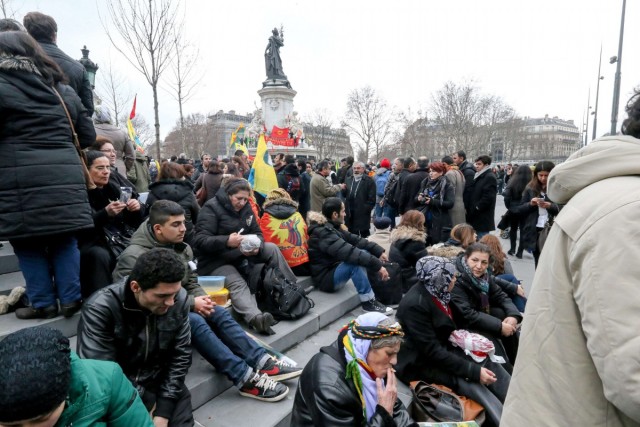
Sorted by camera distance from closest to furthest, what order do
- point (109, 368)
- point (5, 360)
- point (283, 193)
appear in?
point (5, 360)
point (109, 368)
point (283, 193)

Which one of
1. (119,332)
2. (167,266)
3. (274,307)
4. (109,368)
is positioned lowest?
(274,307)

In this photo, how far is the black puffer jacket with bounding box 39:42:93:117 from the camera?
339 cm

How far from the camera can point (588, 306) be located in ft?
2.77

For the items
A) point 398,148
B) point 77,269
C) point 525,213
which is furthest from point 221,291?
point 398,148

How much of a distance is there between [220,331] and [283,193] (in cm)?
240

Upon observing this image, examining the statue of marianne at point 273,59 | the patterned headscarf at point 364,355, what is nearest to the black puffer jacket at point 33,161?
the patterned headscarf at point 364,355

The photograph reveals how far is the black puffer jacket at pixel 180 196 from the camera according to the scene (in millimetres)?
4070

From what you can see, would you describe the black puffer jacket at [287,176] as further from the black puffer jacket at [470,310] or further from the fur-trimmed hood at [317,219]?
the black puffer jacket at [470,310]

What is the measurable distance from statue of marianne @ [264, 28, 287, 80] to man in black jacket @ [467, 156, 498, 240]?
24.1 m

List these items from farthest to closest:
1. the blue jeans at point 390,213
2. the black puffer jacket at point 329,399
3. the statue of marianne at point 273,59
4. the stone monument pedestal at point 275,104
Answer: the statue of marianne at point 273,59 → the stone monument pedestal at point 275,104 → the blue jeans at point 390,213 → the black puffer jacket at point 329,399

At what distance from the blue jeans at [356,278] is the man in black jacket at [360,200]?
118 inches

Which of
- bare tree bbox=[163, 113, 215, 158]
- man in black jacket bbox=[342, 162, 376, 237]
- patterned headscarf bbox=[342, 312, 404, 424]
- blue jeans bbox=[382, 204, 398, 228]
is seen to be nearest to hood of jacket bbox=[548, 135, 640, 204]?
patterned headscarf bbox=[342, 312, 404, 424]

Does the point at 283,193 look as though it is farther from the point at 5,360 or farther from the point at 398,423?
the point at 5,360

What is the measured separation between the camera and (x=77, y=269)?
9.39ft
